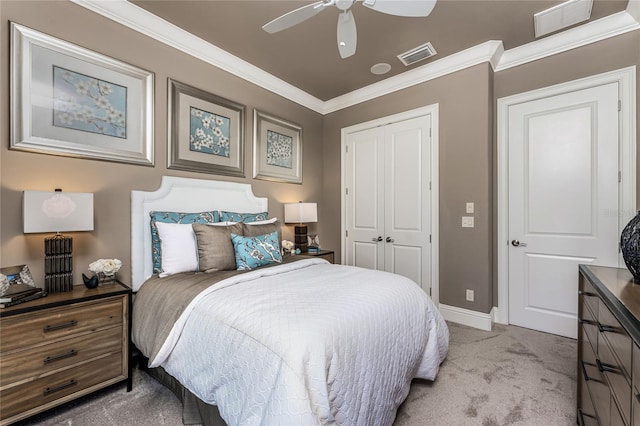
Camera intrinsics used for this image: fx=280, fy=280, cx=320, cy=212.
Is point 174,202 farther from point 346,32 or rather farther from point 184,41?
point 346,32

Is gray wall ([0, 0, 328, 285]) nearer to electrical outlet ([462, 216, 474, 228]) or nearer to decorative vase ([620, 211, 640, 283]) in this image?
electrical outlet ([462, 216, 474, 228])

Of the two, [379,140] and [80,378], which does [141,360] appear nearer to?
[80,378]

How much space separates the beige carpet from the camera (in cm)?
162

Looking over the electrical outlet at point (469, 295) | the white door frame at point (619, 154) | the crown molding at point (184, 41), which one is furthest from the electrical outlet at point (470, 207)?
the crown molding at point (184, 41)

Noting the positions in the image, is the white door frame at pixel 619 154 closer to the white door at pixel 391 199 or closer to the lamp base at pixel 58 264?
the white door at pixel 391 199

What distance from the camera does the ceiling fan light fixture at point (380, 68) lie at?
319 centimetres

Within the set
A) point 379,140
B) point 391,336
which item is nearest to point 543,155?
point 379,140

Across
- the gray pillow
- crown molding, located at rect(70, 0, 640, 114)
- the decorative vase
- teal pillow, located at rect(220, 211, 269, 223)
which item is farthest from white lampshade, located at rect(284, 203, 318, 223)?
the decorative vase

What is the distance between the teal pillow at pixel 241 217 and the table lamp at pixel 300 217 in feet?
1.69

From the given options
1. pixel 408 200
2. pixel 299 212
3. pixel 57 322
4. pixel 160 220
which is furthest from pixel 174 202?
pixel 408 200

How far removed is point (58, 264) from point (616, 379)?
113 inches

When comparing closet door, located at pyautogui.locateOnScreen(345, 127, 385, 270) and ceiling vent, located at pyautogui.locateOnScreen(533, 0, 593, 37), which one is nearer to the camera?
ceiling vent, located at pyautogui.locateOnScreen(533, 0, 593, 37)

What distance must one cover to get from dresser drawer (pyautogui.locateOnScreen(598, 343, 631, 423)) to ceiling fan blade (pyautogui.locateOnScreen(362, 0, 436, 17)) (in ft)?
6.29

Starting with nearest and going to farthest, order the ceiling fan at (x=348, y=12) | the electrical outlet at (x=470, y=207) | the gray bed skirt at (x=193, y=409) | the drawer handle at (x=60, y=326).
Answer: the gray bed skirt at (x=193, y=409)
the drawer handle at (x=60, y=326)
the ceiling fan at (x=348, y=12)
the electrical outlet at (x=470, y=207)
